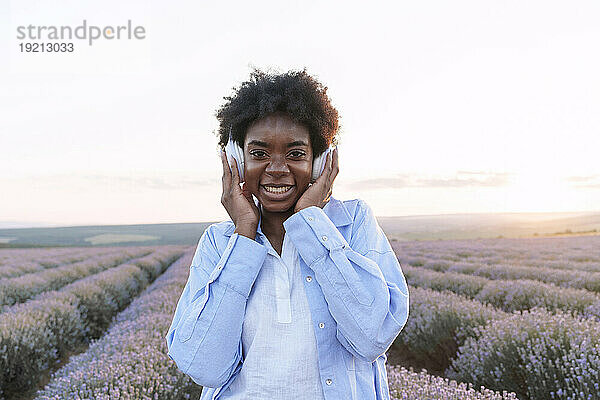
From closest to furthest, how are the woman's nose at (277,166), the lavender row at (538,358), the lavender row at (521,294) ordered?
1. the woman's nose at (277,166)
2. the lavender row at (538,358)
3. the lavender row at (521,294)

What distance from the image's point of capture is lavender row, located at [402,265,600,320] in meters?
5.66

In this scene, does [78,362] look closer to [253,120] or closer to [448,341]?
[253,120]

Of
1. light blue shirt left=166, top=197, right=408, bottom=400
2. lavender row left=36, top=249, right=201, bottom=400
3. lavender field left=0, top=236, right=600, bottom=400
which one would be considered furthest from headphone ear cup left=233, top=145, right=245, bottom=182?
lavender row left=36, top=249, right=201, bottom=400

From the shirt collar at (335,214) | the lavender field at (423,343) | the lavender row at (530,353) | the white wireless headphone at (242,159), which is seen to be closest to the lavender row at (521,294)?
the lavender field at (423,343)

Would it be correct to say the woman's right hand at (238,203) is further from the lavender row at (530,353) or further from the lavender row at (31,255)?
the lavender row at (31,255)

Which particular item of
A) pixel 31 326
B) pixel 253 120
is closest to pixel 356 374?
pixel 253 120

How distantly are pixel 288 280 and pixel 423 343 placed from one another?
14.6 ft

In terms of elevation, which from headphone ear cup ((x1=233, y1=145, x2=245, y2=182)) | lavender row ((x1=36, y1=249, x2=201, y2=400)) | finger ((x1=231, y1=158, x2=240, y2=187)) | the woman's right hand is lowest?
lavender row ((x1=36, y1=249, x2=201, y2=400))

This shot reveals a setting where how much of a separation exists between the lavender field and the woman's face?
5.18 ft

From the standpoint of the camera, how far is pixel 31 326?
5555 millimetres

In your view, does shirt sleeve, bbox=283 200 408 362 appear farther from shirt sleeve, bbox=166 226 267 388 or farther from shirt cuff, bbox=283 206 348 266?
shirt sleeve, bbox=166 226 267 388

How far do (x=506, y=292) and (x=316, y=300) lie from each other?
20.6 feet

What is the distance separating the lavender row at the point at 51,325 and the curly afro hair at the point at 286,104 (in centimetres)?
454

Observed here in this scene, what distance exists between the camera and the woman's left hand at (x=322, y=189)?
1.48 m
